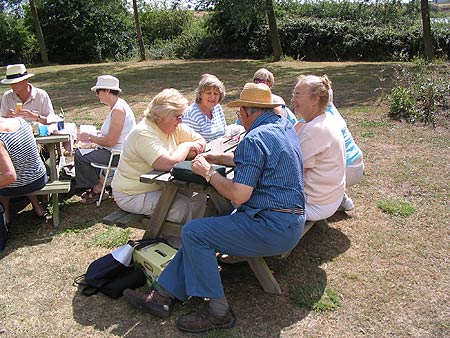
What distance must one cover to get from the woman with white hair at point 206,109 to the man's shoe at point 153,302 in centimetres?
211

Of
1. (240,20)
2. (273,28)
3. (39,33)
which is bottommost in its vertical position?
(273,28)

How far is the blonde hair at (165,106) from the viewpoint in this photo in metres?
3.61

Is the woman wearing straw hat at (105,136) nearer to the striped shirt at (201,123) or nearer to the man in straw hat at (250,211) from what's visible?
the striped shirt at (201,123)

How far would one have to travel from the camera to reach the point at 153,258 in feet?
11.1

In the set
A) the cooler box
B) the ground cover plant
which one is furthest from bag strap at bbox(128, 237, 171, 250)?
the ground cover plant

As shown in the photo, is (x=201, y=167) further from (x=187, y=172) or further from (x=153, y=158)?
(x=153, y=158)

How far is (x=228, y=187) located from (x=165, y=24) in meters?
24.9

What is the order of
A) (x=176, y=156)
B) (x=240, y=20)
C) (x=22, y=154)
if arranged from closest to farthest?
(x=176, y=156) → (x=22, y=154) → (x=240, y=20)

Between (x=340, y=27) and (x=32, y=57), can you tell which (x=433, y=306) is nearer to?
(x=340, y=27)

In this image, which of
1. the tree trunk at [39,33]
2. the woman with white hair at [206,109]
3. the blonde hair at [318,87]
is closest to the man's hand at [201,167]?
the blonde hair at [318,87]

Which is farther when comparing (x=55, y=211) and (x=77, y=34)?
(x=77, y=34)

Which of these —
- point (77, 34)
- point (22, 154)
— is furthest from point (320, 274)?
point (77, 34)

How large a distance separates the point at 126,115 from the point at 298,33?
707 inches

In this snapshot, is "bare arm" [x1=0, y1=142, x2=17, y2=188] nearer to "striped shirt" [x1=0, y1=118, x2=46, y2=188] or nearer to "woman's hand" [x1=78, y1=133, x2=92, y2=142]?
"striped shirt" [x1=0, y1=118, x2=46, y2=188]
